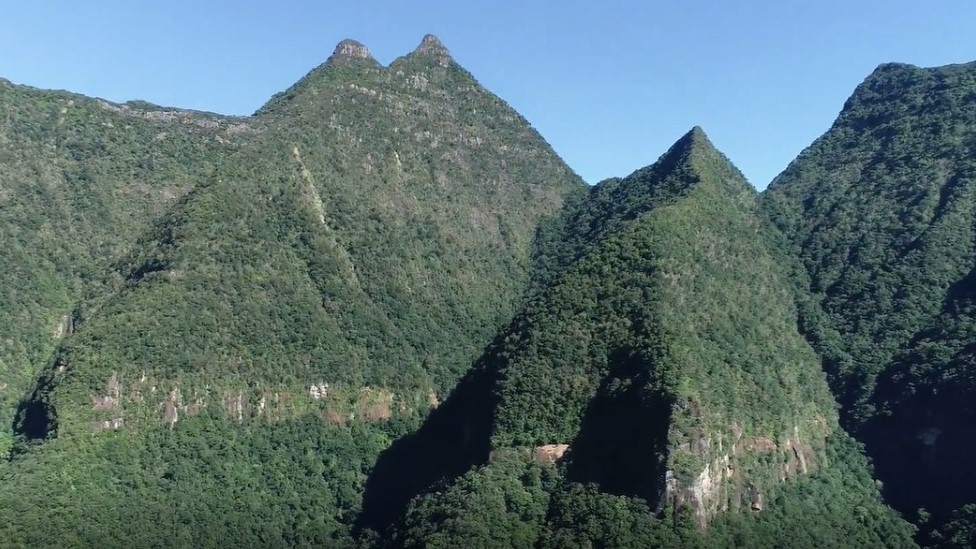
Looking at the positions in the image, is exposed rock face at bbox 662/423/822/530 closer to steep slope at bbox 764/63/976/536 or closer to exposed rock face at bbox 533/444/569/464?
steep slope at bbox 764/63/976/536

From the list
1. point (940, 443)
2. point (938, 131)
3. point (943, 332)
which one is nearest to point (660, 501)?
point (940, 443)

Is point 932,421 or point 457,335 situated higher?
point 457,335

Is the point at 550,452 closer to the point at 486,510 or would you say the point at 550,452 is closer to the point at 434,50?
the point at 486,510

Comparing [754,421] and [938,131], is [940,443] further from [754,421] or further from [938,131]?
[938,131]

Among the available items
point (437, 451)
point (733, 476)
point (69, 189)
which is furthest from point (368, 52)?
point (733, 476)

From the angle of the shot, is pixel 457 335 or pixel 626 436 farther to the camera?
pixel 457 335

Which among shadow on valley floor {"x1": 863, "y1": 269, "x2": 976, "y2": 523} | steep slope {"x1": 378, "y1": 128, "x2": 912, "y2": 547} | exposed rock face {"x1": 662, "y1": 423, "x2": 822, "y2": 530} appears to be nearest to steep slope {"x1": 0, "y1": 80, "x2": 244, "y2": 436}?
steep slope {"x1": 378, "y1": 128, "x2": 912, "y2": 547}
